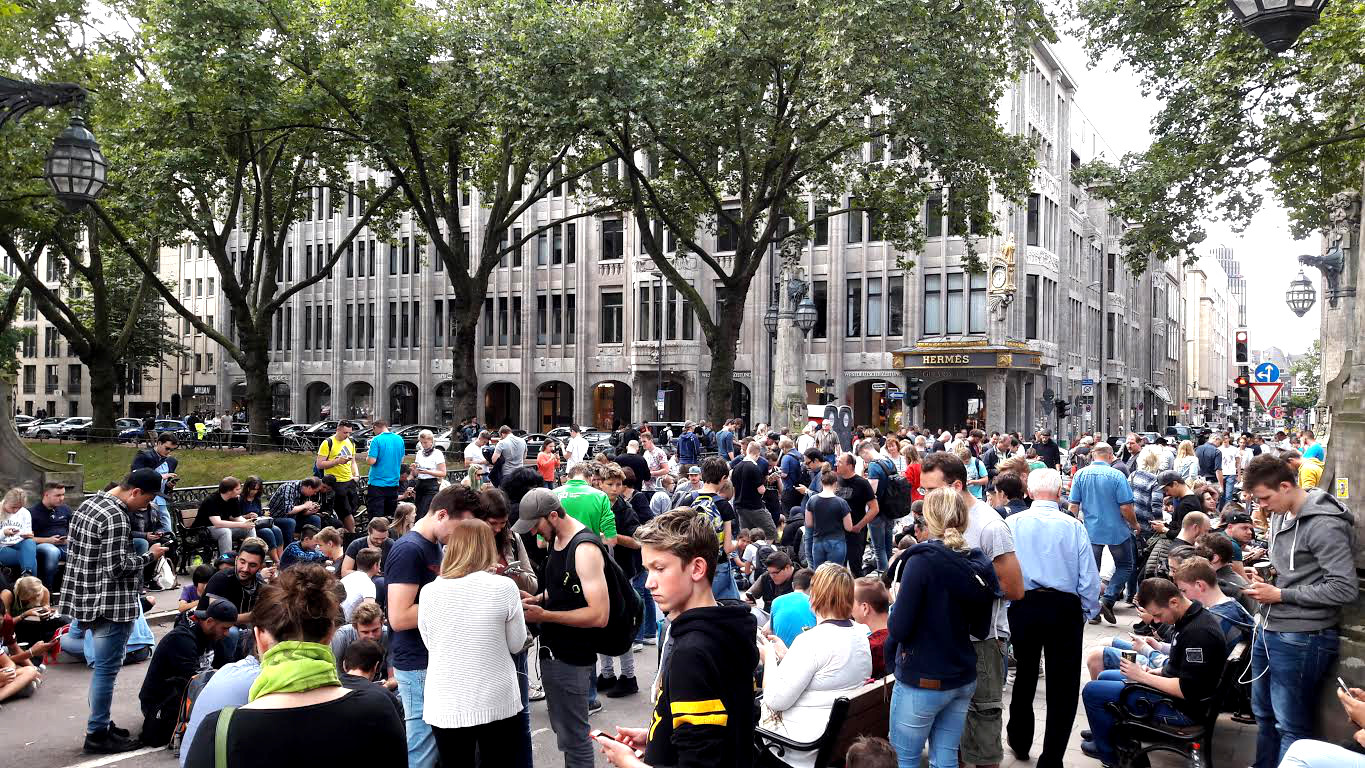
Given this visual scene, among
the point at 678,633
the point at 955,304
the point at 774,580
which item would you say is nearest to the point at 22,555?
the point at 774,580

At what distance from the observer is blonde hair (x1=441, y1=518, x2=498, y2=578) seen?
15.8 ft

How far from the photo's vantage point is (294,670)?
323cm

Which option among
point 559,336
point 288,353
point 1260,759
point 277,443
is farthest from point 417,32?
point 288,353

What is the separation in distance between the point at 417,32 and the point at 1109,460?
63.2 ft

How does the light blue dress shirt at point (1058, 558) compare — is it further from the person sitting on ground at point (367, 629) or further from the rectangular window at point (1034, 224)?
the rectangular window at point (1034, 224)

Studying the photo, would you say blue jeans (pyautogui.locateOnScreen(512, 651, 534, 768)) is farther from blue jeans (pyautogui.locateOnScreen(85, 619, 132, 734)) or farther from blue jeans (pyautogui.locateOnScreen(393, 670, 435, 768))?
blue jeans (pyautogui.locateOnScreen(85, 619, 132, 734))

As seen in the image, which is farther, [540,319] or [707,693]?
[540,319]

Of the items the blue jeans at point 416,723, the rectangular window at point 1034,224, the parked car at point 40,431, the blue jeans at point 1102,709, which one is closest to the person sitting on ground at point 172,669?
the blue jeans at point 416,723

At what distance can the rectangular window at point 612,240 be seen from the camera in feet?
166

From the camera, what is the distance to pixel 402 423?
58312mm

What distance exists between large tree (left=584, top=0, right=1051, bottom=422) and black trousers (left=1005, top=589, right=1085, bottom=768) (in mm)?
17105

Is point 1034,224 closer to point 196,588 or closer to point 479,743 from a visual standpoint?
point 196,588

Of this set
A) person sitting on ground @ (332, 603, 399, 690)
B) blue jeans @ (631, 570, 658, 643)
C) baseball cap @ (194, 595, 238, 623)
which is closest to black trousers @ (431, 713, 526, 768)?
person sitting on ground @ (332, 603, 399, 690)

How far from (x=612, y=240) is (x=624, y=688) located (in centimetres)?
4329
